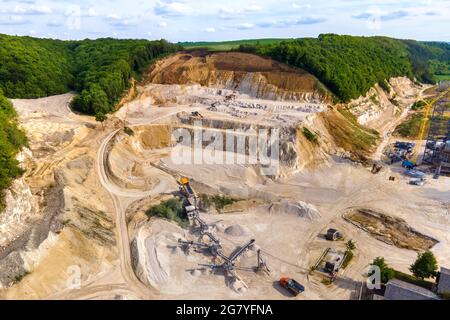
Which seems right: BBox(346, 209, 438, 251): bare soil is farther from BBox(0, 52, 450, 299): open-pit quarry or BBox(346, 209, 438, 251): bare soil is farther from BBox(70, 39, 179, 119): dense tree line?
BBox(70, 39, 179, 119): dense tree line

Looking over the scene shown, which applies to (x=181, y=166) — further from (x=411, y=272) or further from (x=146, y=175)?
(x=411, y=272)

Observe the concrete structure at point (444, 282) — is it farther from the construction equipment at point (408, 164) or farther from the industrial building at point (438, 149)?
the construction equipment at point (408, 164)

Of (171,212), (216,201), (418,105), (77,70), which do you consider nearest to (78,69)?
(77,70)

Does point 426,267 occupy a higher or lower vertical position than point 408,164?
lower

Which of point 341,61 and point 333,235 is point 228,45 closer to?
point 341,61

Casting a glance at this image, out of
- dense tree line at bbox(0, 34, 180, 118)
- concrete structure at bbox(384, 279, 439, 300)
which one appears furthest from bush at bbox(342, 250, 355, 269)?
dense tree line at bbox(0, 34, 180, 118)

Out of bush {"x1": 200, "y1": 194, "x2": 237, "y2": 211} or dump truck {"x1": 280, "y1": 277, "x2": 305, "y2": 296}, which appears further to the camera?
bush {"x1": 200, "y1": 194, "x2": 237, "y2": 211}

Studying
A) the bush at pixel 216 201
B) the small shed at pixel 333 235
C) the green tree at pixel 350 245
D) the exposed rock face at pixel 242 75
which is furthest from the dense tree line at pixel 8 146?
the exposed rock face at pixel 242 75
